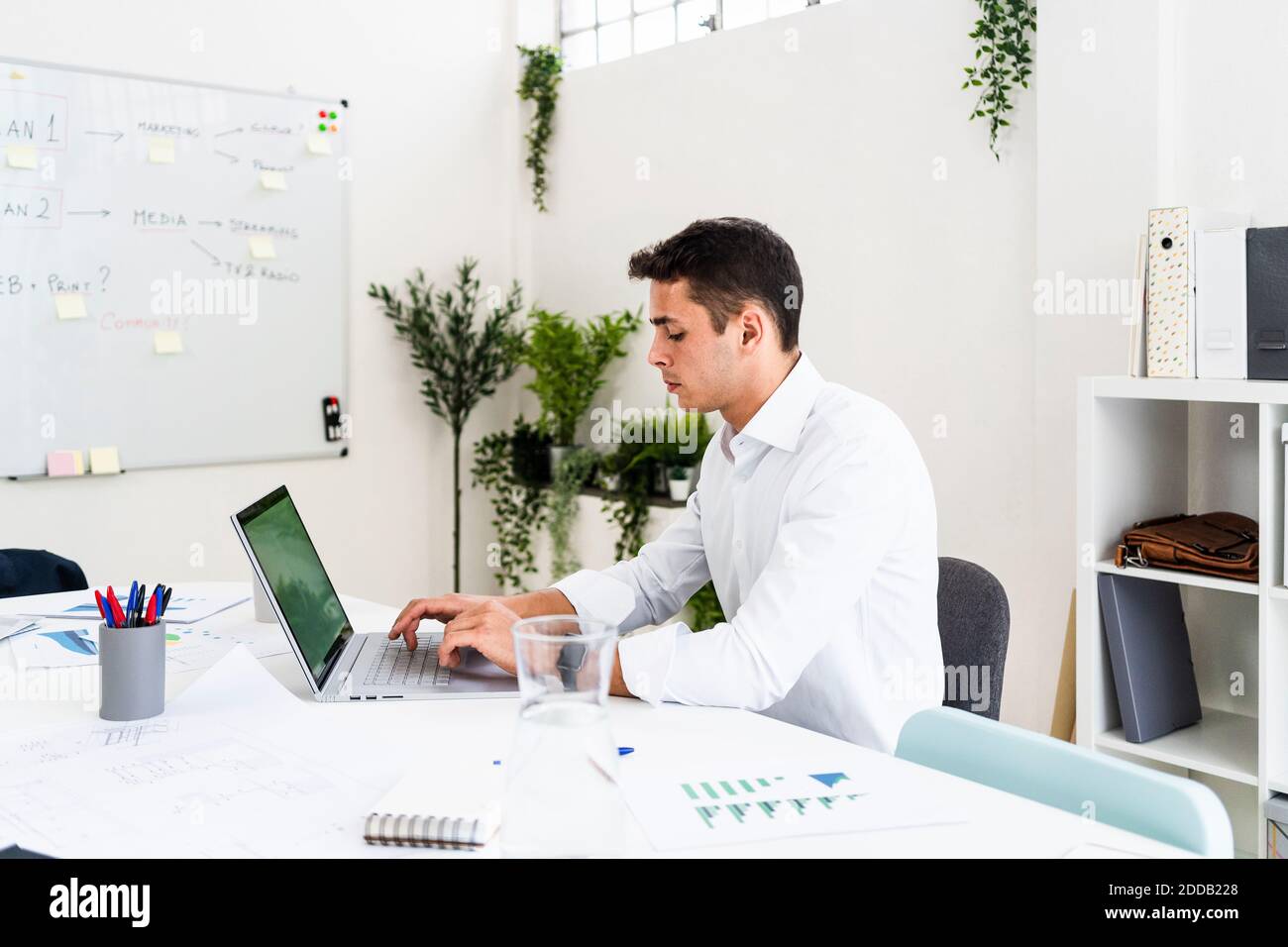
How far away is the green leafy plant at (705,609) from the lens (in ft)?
11.3

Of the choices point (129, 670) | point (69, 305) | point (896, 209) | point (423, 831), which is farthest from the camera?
point (69, 305)

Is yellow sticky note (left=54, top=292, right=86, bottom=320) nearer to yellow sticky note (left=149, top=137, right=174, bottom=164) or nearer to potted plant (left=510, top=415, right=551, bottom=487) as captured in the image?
yellow sticky note (left=149, top=137, right=174, bottom=164)

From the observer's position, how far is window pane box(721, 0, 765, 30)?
3.79 m

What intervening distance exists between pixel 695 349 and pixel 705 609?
1.72 metres

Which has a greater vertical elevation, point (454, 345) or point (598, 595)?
point (454, 345)

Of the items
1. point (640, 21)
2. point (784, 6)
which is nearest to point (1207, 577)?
point (784, 6)

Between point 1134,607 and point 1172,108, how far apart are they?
116 cm

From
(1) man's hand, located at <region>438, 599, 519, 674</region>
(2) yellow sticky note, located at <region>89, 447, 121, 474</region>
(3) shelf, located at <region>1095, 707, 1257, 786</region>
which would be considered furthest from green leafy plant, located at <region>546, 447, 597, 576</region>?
(1) man's hand, located at <region>438, 599, 519, 674</region>

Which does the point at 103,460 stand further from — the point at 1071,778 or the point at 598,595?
the point at 1071,778

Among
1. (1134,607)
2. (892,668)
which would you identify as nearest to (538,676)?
(892,668)

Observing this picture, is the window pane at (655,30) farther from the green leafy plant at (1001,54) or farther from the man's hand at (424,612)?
the man's hand at (424,612)

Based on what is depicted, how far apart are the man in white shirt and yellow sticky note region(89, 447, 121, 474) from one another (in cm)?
220

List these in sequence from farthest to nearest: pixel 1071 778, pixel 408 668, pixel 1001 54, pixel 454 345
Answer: pixel 454 345 → pixel 1001 54 → pixel 408 668 → pixel 1071 778

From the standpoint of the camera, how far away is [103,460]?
3566mm
